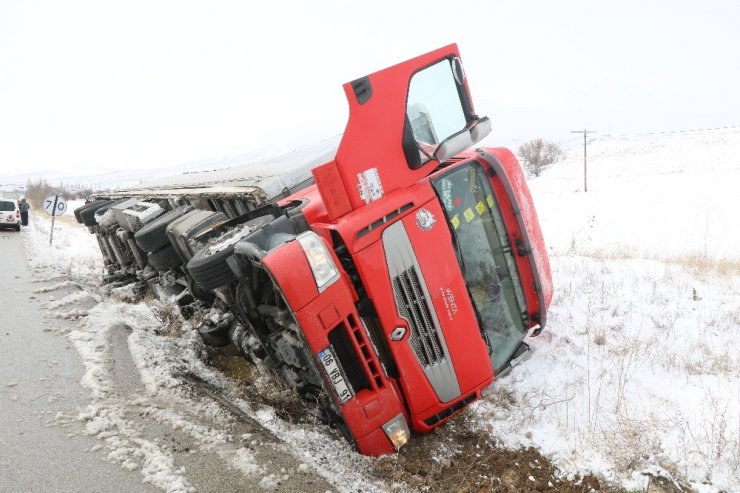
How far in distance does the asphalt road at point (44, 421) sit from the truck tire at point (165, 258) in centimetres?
108

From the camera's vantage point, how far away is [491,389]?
3799 mm

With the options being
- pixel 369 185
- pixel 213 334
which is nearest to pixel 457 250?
pixel 369 185

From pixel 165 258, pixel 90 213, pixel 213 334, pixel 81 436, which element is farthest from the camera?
pixel 90 213

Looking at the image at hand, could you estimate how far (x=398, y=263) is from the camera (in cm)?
308

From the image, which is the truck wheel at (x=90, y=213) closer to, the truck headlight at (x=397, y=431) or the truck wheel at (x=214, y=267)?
the truck wheel at (x=214, y=267)

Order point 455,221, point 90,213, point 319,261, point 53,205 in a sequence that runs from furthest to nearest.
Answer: point 53,205
point 90,213
point 455,221
point 319,261

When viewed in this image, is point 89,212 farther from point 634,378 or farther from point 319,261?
point 634,378

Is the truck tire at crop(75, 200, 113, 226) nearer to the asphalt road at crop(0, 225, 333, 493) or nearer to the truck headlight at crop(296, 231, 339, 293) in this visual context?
the asphalt road at crop(0, 225, 333, 493)

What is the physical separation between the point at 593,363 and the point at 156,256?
449cm

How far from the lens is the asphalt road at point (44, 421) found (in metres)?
2.62

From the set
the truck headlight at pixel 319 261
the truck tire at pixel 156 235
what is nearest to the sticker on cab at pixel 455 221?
the truck headlight at pixel 319 261

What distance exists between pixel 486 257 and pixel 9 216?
21874 mm

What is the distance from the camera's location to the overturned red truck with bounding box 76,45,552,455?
9.62 feet

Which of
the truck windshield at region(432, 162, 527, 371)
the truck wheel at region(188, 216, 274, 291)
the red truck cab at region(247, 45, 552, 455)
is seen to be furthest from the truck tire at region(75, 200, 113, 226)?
the truck windshield at region(432, 162, 527, 371)
